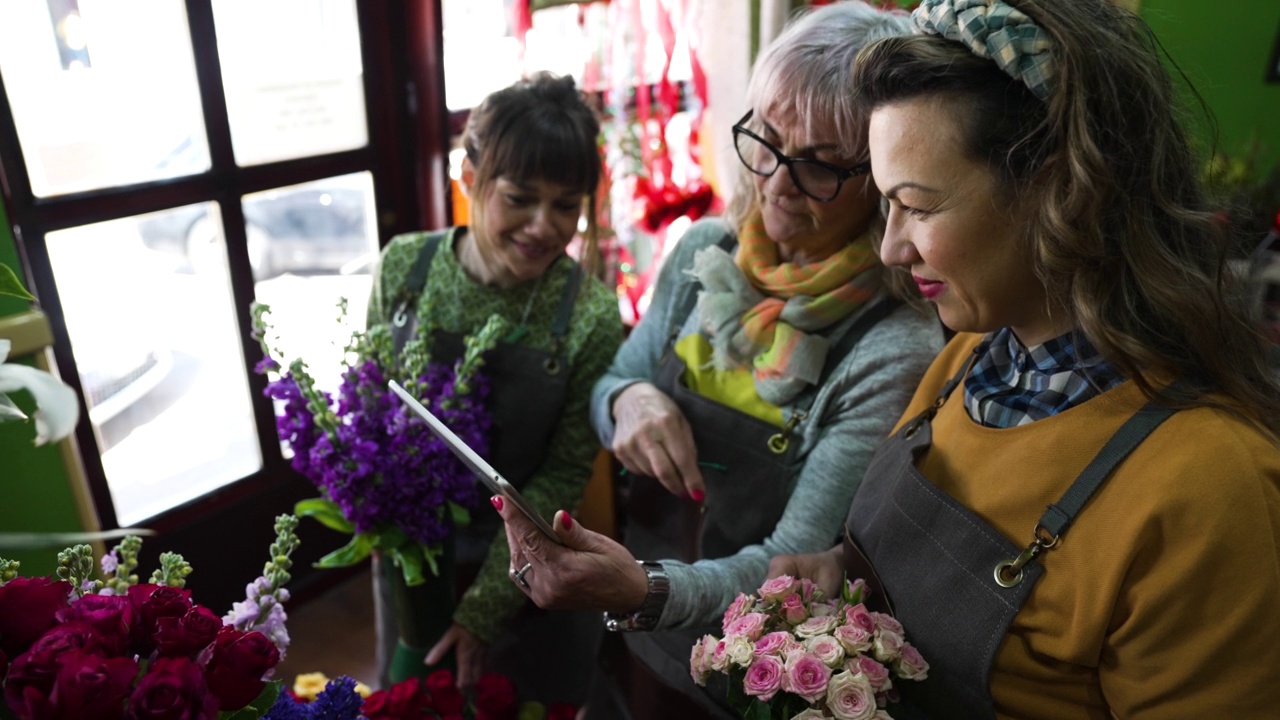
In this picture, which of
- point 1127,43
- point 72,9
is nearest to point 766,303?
point 1127,43

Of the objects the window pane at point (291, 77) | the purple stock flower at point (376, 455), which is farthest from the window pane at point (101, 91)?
the purple stock flower at point (376, 455)

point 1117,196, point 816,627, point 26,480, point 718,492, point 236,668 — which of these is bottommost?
point 26,480

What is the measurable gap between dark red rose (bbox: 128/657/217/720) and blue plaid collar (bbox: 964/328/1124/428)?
2.77ft

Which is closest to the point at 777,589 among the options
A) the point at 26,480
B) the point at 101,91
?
the point at 26,480

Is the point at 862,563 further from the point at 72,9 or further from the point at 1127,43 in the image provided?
the point at 72,9

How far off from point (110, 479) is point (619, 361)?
1.36 metres

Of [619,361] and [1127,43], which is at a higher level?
[1127,43]

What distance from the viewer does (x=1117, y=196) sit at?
86 centimetres

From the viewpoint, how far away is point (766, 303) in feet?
4.31

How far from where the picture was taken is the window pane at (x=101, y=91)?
1.73m

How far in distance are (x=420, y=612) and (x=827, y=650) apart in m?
0.77

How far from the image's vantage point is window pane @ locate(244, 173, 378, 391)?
7.35 ft

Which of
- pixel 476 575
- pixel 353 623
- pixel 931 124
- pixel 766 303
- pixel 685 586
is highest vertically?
pixel 931 124

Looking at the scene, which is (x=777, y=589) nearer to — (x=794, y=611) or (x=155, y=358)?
(x=794, y=611)
